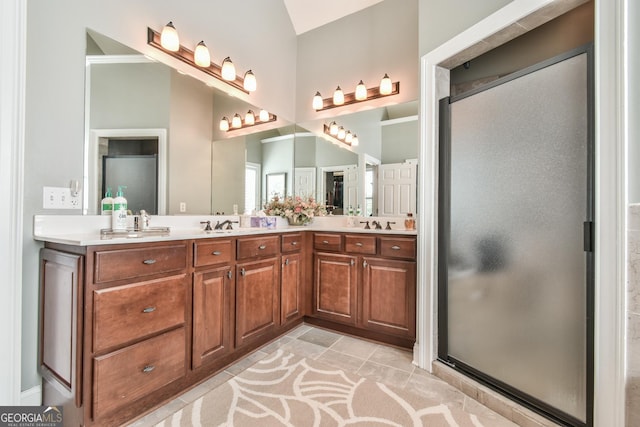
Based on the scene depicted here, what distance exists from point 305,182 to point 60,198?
7.31ft

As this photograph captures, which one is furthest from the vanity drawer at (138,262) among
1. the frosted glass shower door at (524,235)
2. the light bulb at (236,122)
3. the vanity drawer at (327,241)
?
the frosted glass shower door at (524,235)

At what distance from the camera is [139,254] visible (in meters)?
1.49

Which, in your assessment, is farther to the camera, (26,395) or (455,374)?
(455,374)

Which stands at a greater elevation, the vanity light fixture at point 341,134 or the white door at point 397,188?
the vanity light fixture at point 341,134

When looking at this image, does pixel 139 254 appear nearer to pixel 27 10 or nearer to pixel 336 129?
pixel 27 10

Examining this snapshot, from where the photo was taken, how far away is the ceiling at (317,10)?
321cm

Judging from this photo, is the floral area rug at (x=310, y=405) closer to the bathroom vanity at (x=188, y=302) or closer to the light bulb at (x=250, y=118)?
the bathroom vanity at (x=188, y=302)

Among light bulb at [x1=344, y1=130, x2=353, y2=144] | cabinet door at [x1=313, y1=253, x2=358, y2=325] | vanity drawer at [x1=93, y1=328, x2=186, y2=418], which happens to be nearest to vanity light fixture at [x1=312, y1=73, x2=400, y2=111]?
light bulb at [x1=344, y1=130, x2=353, y2=144]

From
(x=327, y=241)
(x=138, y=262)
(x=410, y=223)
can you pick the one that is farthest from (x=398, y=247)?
(x=138, y=262)

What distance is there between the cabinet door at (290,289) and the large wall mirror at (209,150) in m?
0.74

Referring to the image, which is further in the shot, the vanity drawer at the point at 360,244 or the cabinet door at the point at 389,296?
the vanity drawer at the point at 360,244

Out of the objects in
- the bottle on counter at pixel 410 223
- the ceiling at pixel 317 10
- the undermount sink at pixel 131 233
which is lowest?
the undermount sink at pixel 131 233

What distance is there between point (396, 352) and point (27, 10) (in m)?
3.16

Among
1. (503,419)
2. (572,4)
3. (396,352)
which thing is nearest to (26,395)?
(396,352)
